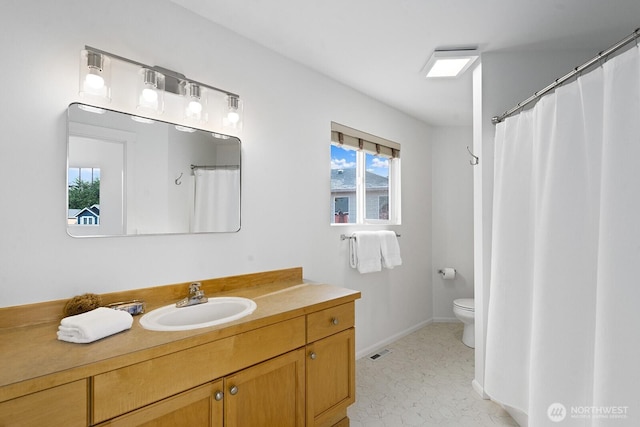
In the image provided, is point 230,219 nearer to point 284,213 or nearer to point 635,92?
point 284,213

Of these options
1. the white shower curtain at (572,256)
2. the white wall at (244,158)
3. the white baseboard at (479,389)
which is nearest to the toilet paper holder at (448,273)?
the white wall at (244,158)

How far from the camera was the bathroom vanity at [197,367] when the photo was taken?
0.90 metres

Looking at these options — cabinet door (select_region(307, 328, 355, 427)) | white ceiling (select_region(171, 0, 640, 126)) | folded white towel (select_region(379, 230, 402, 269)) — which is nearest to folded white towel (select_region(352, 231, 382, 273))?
folded white towel (select_region(379, 230, 402, 269))

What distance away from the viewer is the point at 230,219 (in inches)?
74.6

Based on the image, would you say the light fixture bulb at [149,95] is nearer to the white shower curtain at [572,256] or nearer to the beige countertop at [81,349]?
the beige countertop at [81,349]

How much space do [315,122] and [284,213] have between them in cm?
78

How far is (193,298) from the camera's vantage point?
156 centimetres

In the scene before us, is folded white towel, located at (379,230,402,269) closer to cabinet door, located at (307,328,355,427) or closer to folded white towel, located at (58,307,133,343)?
cabinet door, located at (307,328,355,427)

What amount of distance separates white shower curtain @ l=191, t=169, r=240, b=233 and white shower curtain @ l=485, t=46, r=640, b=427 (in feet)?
5.18

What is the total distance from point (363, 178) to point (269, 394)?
211 centimetres

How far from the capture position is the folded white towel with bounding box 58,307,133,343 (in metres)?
1.06

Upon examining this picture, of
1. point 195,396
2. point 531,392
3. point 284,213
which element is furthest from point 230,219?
point 531,392

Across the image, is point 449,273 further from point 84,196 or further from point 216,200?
point 84,196

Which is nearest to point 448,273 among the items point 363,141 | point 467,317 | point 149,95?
point 467,317
